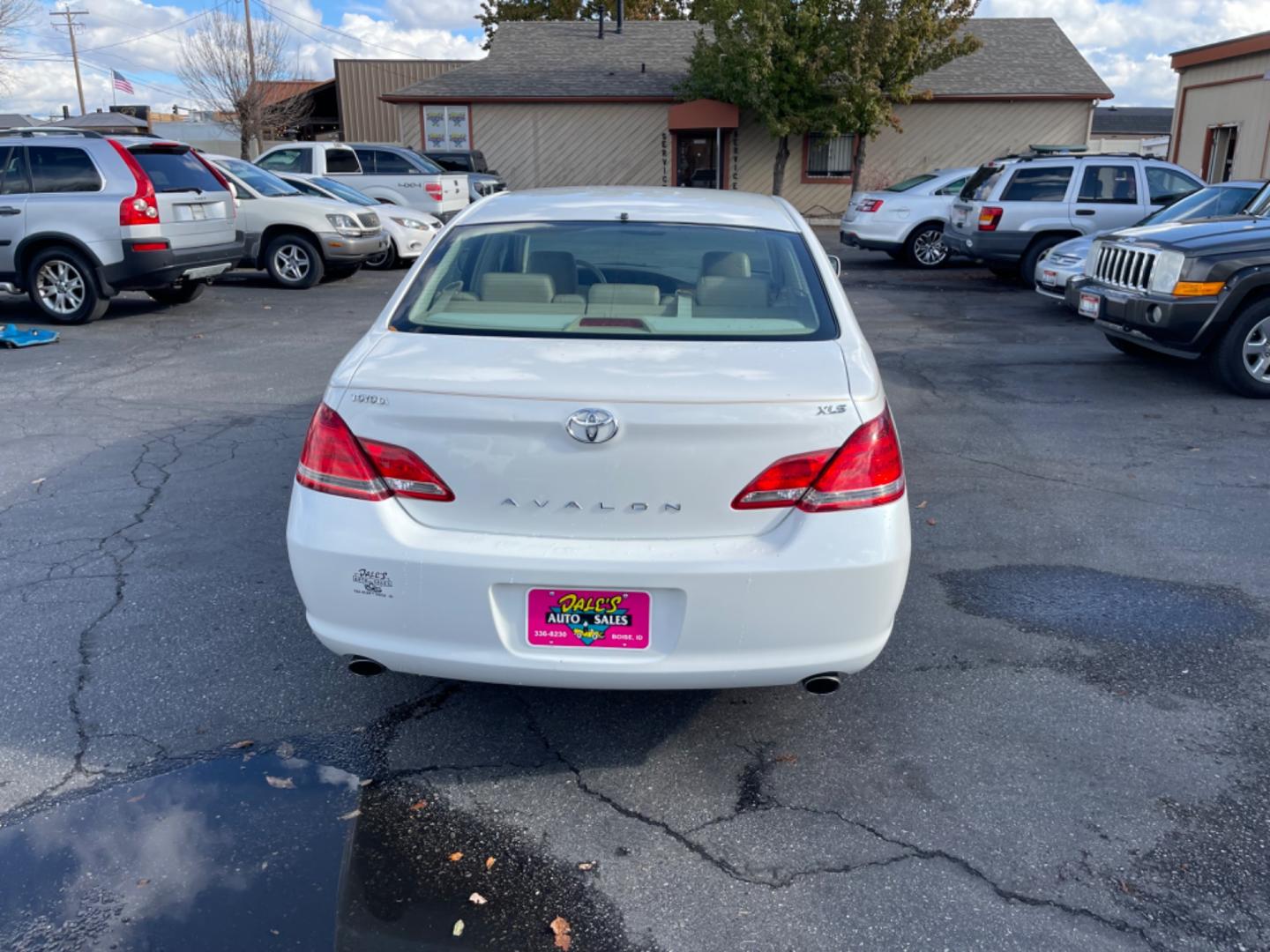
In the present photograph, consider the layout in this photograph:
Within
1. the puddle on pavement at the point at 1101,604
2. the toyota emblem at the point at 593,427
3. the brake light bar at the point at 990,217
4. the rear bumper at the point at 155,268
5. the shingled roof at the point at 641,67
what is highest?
the shingled roof at the point at 641,67

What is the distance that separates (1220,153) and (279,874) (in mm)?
25949

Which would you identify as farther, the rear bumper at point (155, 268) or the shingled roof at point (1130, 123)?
the shingled roof at point (1130, 123)

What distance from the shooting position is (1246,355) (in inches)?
A: 316

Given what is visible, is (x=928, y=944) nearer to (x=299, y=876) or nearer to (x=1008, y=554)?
(x=299, y=876)

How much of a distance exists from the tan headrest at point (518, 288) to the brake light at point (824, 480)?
4.11 feet

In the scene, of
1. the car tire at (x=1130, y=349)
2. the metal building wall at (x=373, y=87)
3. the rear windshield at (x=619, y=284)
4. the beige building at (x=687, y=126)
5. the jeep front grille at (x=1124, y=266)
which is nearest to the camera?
the rear windshield at (x=619, y=284)

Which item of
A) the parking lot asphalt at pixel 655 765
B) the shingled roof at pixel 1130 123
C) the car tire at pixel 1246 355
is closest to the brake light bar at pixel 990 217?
the car tire at pixel 1246 355

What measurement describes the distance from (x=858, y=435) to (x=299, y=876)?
1940 millimetres

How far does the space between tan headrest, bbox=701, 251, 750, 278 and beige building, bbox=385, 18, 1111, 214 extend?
2304 cm

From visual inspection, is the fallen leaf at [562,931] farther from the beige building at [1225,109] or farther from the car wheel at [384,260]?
the beige building at [1225,109]

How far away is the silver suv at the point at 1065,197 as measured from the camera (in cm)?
1400

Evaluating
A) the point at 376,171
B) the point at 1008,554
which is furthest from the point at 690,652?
the point at 376,171

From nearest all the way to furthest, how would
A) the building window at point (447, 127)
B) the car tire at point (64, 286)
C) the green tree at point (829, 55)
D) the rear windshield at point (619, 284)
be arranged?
the rear windshield at point (619, 284)
the car tire at point (64, 286)
the green tree at point (829, 55)
the building window at point (447, 127)

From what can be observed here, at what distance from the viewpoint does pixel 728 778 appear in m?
3.31
